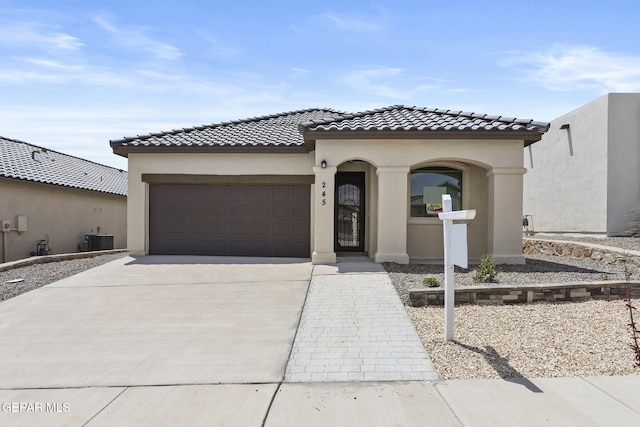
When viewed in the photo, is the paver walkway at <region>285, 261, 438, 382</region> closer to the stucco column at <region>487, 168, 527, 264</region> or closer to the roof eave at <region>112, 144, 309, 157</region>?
the stucco column at <region>487, 168, 527, 264</region>

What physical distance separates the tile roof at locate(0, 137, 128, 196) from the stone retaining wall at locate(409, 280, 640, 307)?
15.6 meters

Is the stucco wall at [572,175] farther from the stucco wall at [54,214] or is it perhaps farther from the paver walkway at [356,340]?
the stucco wall at [54,214]

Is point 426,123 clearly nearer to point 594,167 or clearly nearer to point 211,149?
point 211,149

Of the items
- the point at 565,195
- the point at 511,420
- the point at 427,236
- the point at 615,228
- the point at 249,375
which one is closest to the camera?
the point at 511,420

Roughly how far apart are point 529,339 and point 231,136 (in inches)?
433

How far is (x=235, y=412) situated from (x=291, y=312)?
3207mm

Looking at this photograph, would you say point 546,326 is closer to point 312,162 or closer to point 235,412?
point 235,412

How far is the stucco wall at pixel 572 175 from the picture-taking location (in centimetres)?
1692

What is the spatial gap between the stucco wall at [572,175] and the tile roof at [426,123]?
788 centimetres

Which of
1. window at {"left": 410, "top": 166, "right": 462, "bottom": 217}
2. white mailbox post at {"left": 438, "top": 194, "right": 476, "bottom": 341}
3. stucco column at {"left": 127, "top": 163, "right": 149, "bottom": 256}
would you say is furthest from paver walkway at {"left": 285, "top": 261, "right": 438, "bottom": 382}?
stucco column at {"left": 127, "top": 163, "right": 149, "bottom": 256}

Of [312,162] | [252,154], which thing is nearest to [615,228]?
[312,162]

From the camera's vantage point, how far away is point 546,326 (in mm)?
6141

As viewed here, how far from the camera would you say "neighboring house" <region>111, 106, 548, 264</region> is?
36.8 ft

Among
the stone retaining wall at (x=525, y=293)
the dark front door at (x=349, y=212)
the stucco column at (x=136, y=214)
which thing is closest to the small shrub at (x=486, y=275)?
the stone retaining wall at (x=525, y=293)
